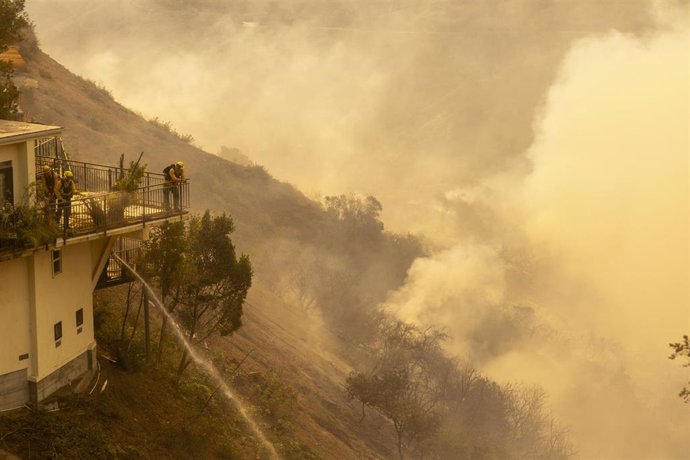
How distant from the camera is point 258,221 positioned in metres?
56.9

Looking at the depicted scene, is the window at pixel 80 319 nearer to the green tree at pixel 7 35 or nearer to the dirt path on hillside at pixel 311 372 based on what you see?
the green tree at pixel 7 35

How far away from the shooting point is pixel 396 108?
499 ft

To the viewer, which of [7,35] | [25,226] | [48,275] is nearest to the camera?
[25,226]

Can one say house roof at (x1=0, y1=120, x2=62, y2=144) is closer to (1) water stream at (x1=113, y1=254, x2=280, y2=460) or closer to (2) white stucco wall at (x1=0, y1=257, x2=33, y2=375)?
(2) white stucco wall at (x1=0, y1=257, x2=33, y2=375)

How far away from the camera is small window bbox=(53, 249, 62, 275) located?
18125mm

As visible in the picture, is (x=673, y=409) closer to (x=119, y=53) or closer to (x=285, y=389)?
(x=285, y=389)

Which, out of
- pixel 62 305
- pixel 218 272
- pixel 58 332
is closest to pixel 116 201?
pixel 62 305

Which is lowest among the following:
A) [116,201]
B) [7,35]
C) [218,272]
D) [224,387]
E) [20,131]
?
[224,387]

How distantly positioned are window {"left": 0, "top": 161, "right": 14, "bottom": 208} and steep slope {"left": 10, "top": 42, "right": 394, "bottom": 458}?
50.5 ft

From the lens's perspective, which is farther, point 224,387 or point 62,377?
point 224,387

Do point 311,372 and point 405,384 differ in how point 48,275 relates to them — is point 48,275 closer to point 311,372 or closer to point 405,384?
point 311,372

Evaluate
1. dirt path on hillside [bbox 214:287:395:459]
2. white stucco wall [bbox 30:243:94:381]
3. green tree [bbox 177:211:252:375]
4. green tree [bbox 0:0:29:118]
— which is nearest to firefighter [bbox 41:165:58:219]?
white stucco wall [bbox 30:243:94:381]

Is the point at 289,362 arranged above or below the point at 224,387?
below

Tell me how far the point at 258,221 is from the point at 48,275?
3901cm
